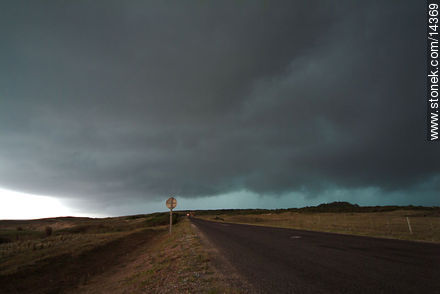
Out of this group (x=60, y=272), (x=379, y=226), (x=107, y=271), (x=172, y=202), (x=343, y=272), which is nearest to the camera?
(x=343, y=272)

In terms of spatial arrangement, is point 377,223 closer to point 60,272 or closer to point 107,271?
point 107,271

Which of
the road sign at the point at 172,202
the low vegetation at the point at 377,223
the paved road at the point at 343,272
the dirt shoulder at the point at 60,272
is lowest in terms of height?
the dirt shoulder at the point at 60,272

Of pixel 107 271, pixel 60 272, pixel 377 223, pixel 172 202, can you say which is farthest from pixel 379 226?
pixel 60 272

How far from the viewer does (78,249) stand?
21125mm

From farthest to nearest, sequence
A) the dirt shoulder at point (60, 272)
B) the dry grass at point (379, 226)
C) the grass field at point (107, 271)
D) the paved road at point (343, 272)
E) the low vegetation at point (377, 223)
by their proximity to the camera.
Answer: the low vegetation at point (377, 223)
the dry grass at point (379, 226)
the dirt shoulder at point (60, 272)
the grass field at point (107, 271)
the paved road at point (343, 272)

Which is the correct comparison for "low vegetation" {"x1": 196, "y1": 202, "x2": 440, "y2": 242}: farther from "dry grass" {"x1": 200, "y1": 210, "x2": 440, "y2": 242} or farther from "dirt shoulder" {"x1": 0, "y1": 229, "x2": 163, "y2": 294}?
"dirt shoulder" {"x1": 0, "y1": 229, "x2": 163, "y2": 294}

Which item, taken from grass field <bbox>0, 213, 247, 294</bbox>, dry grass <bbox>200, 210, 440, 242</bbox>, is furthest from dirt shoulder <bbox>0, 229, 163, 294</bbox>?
dry grass <bbox>200, 210, 440, 242</bbox>

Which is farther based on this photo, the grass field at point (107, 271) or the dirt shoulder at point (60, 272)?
the dirt shoulder at point (60, 272)

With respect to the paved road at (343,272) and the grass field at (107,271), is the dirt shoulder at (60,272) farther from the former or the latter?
the paved road at (343,272)

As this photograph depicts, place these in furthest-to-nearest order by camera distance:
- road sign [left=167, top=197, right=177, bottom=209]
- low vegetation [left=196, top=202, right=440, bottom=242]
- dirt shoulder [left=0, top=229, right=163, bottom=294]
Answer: road sign [left=167, top=197, right=177, bottom=209] < low vegetation [left=196, top=202, right=440, bottom=242] < dirt shoulder [left=0, top=229, right=163, bottom=294]

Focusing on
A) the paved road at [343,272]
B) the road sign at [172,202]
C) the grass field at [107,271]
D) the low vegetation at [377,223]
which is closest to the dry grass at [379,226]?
the low vegetation at [377,223]

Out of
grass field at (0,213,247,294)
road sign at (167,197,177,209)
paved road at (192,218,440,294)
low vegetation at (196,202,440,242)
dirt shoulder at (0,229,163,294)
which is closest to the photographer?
paved road at (192,218,440,294)

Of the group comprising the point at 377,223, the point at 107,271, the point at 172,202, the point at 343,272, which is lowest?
the point at 107,271

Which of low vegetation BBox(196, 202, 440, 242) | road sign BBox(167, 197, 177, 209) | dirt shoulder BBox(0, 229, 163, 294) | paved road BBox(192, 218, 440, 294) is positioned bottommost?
dirt shoulder BBox(0, 229, 163, 294)
